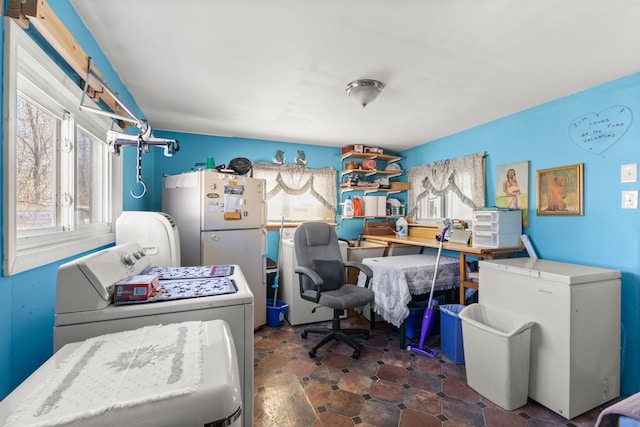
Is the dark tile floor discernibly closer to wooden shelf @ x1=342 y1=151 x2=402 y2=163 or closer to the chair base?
the chair base

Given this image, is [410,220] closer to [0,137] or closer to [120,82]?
[120,82]

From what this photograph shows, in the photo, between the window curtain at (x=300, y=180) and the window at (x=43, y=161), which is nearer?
the window at (x=43, y=161)

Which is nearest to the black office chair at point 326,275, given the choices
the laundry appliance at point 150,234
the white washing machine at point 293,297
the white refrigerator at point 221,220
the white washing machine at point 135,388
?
the white washing machine at point 293,297

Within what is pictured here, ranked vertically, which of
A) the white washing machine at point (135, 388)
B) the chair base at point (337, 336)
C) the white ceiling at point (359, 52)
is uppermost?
the white ceiling at point (359, 52)

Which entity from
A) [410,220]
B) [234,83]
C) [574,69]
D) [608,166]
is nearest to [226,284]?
[234,83]

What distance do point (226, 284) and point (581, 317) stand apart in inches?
85.0

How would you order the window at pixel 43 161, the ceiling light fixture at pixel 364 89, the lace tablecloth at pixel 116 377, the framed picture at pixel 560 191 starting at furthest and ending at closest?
1. the framed picture at pixel 560 191
2. the ceiling light fixture at pixel 364 89
3. the window at pixel 43 161
4. the lace tablecloth at pixel 116 377

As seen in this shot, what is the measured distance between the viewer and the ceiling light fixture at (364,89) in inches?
82.1

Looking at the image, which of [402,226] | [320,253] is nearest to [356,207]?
[402,226]

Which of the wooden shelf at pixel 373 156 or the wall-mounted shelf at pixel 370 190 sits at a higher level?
the wooden shelf at pixel 373 156

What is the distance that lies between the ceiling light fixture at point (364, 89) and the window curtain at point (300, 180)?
1.87 meters

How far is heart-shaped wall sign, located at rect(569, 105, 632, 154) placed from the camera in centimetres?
205

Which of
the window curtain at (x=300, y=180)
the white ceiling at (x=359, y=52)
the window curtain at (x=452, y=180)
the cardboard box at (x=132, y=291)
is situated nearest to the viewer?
the cardboard box at (x=132, y=291)

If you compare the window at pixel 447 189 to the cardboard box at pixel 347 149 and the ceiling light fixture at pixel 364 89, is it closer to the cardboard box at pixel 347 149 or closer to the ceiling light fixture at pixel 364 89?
the cardboard box at pixel 347 149
